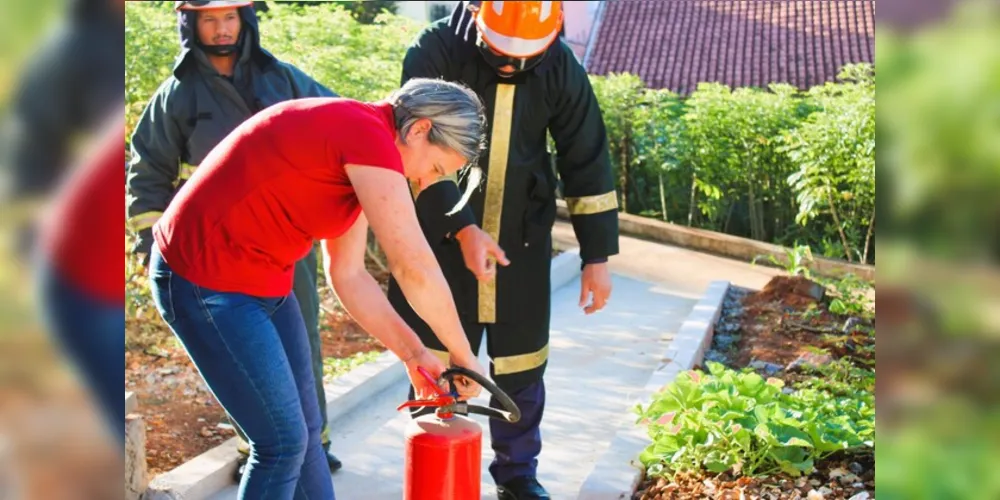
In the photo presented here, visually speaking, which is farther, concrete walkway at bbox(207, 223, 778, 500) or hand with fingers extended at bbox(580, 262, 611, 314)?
concrete walkway at bbox(207, 223, 778, 500)

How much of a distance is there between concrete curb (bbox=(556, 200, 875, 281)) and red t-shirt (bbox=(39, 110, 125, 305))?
26.9 feet

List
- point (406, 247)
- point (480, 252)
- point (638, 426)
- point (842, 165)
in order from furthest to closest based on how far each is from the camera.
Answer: point (842, 165) → point (638, 426) → point (480, 252) → point (406, 247)

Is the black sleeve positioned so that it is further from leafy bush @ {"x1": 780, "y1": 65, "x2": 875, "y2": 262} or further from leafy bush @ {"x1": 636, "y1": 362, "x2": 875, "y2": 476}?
leafy bush @ {"x1": 780, "y1": 65, "x2": 875, "y2": 262}

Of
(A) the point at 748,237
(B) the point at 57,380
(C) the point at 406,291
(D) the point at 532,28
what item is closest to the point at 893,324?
Answer: (B) the point at 57,380

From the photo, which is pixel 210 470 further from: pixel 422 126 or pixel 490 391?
pixel 422 126

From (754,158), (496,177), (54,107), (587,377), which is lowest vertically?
(587,377)

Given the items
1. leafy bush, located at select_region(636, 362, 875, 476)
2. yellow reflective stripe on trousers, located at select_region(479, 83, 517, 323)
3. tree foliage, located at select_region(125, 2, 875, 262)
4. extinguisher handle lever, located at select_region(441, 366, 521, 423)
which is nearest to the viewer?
extinguisher handle lever, located at select_region(441, 366, 521, 423)

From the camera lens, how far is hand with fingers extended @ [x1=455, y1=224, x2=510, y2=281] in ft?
11.5

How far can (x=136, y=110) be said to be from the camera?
647 cm

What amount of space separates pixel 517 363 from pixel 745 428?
0.82m

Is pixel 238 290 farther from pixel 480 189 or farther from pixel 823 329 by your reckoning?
pixel 823 329

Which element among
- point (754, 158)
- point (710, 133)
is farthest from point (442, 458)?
point (710, 133)

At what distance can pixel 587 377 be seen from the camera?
6273 millimetres

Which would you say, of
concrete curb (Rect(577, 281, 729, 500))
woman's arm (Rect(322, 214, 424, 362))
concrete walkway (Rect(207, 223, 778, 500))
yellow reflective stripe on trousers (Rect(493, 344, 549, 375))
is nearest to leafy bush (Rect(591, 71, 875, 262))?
concrete walkway (Rect(207, 223, 778, 500))
